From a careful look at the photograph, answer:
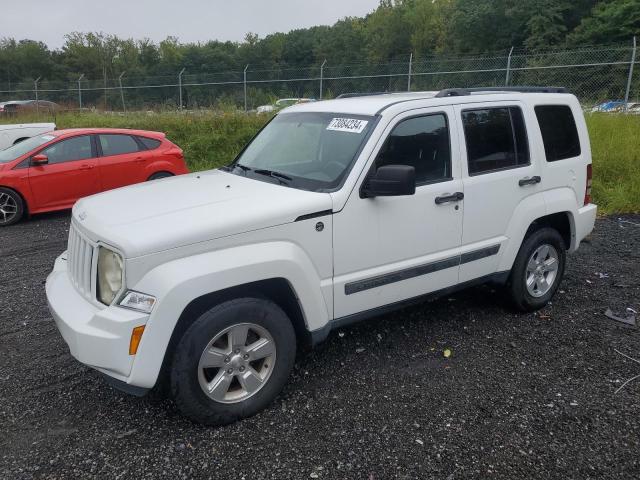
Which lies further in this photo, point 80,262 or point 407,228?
point 407,228

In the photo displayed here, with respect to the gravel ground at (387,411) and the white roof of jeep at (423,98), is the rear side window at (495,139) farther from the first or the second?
the gravel ground at (387,411)

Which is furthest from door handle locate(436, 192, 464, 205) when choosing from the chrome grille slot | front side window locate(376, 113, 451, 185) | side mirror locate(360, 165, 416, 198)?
the chrome grille slot

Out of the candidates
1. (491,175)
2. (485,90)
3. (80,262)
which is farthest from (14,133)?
(491,175)

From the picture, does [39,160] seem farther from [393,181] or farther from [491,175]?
[491,175]

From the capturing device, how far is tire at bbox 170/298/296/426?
2.90 metres

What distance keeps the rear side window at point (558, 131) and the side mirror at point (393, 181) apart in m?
1.92

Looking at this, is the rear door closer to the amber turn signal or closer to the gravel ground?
the gravel ground

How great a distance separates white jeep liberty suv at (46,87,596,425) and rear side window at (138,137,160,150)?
5.54 meters

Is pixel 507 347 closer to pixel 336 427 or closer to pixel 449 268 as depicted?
pixel 449 268

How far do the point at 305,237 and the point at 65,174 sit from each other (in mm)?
6718

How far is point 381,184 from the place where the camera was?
10.9 feet

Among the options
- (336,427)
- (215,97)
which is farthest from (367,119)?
(215,97)

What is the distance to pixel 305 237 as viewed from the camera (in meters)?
3.22

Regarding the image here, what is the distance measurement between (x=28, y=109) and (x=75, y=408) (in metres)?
23.2
